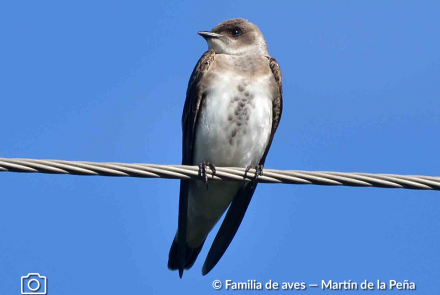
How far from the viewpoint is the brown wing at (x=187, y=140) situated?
759 cm

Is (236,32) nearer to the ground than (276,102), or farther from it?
farther from it

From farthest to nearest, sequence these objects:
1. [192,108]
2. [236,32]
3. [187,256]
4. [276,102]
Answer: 1. [236,32]
2. [187,256]
3. [276,102]
4. [192,108]

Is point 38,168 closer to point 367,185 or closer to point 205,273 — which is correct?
point 367,185

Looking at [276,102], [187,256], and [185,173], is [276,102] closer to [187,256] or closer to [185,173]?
[187,256]

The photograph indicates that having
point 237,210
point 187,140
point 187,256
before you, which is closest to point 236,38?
point 187,140

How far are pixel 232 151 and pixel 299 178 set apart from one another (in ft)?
7.85

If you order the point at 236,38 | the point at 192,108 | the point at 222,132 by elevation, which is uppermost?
the point at 236,38

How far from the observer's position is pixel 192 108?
7.59 metres

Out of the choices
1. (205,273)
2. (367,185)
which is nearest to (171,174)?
(367,185)

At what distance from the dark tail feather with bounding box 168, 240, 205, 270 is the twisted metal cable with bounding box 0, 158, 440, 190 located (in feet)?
8.81

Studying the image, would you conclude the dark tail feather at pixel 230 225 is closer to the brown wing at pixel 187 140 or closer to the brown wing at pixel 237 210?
the brown wing at pixel 237 210

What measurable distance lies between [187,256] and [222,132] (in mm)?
1456

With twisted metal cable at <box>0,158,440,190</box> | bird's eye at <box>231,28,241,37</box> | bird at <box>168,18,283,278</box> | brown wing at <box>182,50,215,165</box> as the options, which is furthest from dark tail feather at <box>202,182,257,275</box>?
twisted metal cable at <box>0,158,440,190</box>

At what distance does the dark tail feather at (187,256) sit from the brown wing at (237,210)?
0.89 feet
